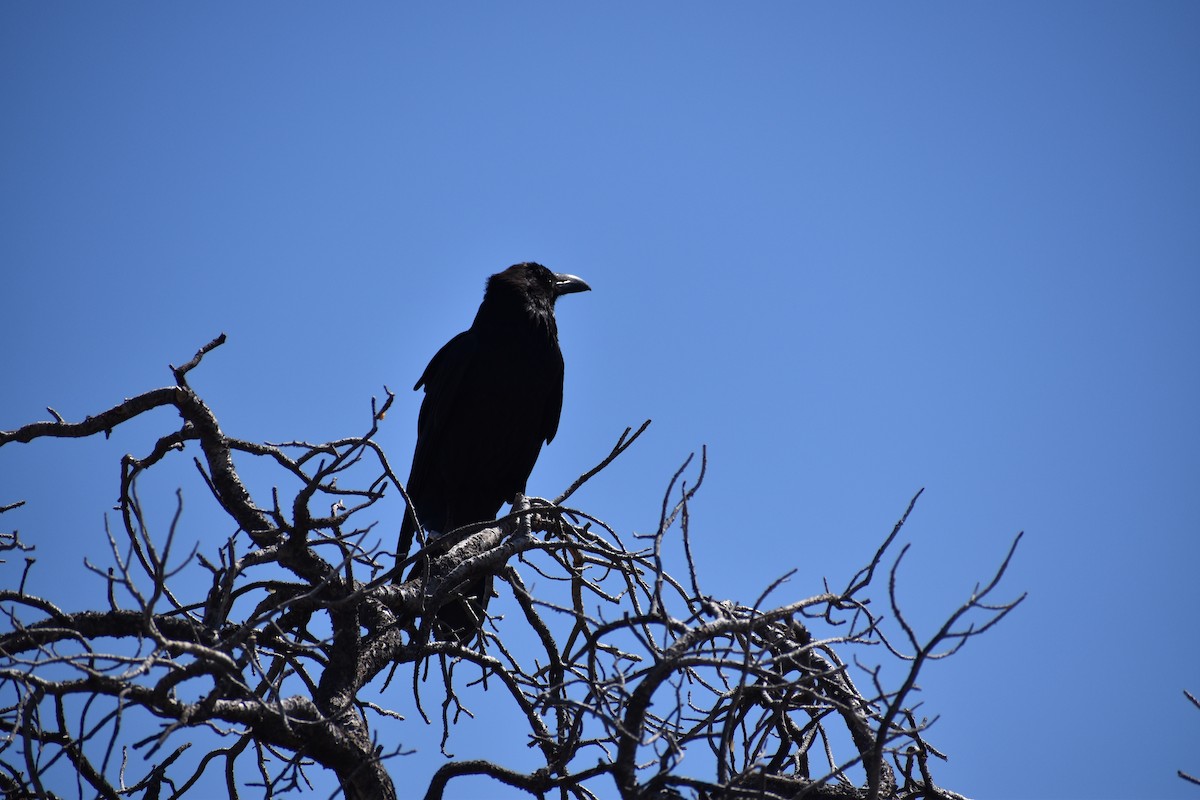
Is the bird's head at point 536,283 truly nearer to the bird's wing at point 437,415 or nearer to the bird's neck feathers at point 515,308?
the bird's neck feathers at point 515,308

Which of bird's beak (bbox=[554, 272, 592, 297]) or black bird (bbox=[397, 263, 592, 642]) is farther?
bird's beak (bbox=[554, 272, 592, 297])

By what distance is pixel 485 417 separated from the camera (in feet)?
19.0

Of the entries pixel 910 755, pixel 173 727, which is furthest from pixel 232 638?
pixel 910 755

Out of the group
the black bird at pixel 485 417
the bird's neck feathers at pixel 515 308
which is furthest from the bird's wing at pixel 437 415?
the bird's neck feathers at pixel 515 308

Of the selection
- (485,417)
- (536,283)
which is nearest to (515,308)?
(536,283)

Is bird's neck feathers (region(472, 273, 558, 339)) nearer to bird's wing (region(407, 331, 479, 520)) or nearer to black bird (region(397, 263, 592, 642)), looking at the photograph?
black bird (region(397, 263, 592, 642))

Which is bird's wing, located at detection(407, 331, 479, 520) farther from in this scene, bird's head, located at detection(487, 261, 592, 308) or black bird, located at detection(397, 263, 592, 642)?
bird's head, located at detection(487, 261, 592, 308)

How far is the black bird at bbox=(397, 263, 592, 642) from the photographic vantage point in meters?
5.80

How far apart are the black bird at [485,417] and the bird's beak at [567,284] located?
0.60 meters

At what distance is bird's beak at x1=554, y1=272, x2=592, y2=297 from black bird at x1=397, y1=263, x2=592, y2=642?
599mm

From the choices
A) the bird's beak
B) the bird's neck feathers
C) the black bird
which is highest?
the bird's beak

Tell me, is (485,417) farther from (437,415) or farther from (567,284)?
(567,284)

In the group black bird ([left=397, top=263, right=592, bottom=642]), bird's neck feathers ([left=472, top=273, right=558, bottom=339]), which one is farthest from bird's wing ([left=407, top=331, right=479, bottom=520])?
bird's neck feathers ([left=472, top=273, right=558, bottom=339])

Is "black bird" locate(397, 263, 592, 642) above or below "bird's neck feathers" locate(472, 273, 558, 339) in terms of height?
below
